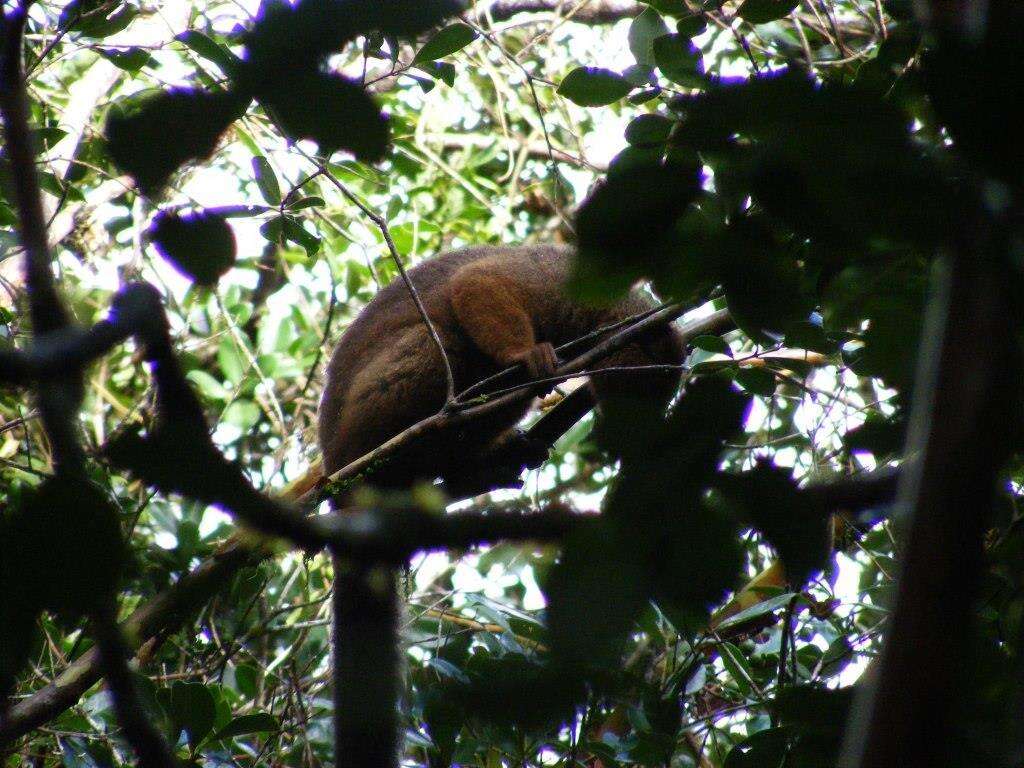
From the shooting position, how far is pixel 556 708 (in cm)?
69

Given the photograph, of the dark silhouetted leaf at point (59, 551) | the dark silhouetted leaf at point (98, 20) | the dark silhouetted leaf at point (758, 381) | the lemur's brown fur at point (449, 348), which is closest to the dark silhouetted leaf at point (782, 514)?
the dark silhouetted leaf at point (59, 551)

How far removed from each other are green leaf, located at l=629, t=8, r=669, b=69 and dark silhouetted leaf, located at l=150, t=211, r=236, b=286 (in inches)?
99.3

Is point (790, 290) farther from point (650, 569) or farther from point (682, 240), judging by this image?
point (650, 569)

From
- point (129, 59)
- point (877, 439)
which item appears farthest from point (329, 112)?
point (129, 59)

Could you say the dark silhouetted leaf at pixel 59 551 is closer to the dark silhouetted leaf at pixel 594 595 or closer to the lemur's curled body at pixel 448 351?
the dark silhouetted leaf at pixel 594 595

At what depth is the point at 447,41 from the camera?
2828 mm

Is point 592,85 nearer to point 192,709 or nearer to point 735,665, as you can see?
point 735,665

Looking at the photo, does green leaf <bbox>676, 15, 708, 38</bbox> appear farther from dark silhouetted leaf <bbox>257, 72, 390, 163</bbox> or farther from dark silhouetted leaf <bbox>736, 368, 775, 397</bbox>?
dark silhouetted leaf <bbox>257, 72, 390, 163</bbox>

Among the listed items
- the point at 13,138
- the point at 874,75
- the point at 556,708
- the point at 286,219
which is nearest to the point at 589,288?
the point at 556,708

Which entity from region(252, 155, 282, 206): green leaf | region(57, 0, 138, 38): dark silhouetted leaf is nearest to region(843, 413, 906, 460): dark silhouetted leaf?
region(252, 155, 282, 206): green leaf

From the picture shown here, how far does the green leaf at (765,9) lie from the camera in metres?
2.50

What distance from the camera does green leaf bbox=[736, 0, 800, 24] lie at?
8.20 ft

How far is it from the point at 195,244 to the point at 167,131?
12 cm

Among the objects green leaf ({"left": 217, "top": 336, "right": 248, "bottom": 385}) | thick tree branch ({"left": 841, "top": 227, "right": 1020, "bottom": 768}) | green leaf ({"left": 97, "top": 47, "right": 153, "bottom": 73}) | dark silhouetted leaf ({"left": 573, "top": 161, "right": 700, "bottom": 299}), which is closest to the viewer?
thick tree branch ({"left": 841, "top": 227, "right": 1020, "bottom": 768})
